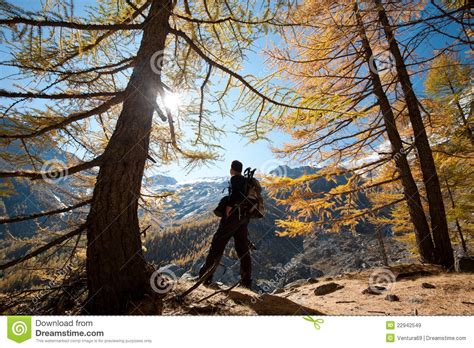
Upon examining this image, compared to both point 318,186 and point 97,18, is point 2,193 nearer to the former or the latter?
point 97,18

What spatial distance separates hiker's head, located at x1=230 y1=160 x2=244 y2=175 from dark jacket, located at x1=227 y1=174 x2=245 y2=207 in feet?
0.62

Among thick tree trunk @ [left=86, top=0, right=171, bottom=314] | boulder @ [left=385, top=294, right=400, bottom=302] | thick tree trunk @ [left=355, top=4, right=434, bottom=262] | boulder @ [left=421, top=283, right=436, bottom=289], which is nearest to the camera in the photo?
thick tree trunk @ [left=86, top=0, right=171, bottom=314]

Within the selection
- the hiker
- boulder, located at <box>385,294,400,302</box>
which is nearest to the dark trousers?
the hiker

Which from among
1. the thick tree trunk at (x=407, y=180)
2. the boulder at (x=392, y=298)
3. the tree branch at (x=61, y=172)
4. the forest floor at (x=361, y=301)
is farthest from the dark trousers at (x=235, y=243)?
A: the thick tree trunk at (x=407, y=180)

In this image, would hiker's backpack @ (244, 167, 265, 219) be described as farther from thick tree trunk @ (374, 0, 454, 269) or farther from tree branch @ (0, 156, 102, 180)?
thick tree trunk @ (374, 0, 454, 269)

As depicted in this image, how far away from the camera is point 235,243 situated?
3.37 meters

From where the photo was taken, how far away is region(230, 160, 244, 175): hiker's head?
364cm

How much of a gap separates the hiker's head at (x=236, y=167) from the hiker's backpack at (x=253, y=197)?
0.22 meters

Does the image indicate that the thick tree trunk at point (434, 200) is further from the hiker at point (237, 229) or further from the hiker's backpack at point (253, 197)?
the hiker at point (237, 229)

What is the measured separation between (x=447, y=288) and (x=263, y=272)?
84.1 metres

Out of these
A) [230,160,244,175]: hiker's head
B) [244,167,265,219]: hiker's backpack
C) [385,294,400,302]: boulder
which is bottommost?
Answer: [385,294,400,302]: boulder

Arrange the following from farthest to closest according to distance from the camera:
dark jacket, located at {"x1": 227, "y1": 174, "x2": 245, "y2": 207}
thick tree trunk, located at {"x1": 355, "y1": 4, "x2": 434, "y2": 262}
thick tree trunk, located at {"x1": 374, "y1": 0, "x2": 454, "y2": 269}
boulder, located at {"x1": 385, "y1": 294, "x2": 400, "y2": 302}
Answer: thick tree trunk, located at {"x1": 355, "y1": 4, "x2": 434, "y2": 262} → thick tree trunk, located at {"x1": 374, "y1": 0, "x2": 454, "y2": 269} → dark jacket, located at {"x1": 227, "y1": 174, "x2": 245, "y2": 207} → boulder, located at {"x1": 385, "y1": 294, "x2": 400, "y2": 302}

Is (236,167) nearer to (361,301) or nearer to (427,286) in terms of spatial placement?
(361,301)

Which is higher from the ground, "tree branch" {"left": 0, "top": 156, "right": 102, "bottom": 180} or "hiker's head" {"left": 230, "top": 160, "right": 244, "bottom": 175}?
"hiker's head" {"left": 230, "top": 160, "right": 244, "bottom": 175}
